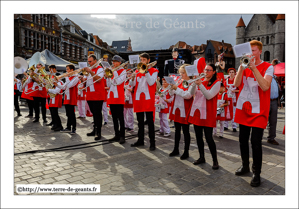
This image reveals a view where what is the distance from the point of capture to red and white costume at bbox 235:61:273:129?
3.68m

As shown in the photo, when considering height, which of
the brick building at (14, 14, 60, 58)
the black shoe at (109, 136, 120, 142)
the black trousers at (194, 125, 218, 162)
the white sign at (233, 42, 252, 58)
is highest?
the brick building at (14, 14, 60, 58)

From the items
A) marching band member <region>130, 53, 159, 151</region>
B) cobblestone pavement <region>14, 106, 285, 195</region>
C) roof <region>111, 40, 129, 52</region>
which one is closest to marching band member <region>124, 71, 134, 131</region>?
cobblestone pavement <region>14, 106, 285, 195</region>

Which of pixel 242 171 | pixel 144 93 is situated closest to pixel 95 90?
pixel 144 93

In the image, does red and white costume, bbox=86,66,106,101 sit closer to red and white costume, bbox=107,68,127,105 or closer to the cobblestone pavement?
red and white costume, bbox=107,68,127,105

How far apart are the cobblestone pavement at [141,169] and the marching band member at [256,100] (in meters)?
0.56

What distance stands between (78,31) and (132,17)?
108ft

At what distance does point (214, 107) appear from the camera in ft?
14.6

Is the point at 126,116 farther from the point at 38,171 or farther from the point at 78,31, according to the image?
the point at 78,31

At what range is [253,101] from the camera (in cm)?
375

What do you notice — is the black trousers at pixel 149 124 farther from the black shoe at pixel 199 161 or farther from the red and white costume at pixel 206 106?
the red and white costume at pixel 206 106

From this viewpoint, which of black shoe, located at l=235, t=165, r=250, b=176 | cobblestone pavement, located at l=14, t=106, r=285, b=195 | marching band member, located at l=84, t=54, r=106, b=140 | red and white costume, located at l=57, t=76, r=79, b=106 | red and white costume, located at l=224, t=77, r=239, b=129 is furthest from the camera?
red and white costume, located at l=224, t=77, r=239, b=129

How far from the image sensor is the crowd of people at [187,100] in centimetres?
377

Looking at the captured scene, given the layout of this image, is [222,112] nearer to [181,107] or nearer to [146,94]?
[181,107]

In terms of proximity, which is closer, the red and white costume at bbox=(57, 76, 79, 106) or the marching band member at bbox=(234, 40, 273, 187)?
the marching band member at bbox=(234, 40, 273, 187)
